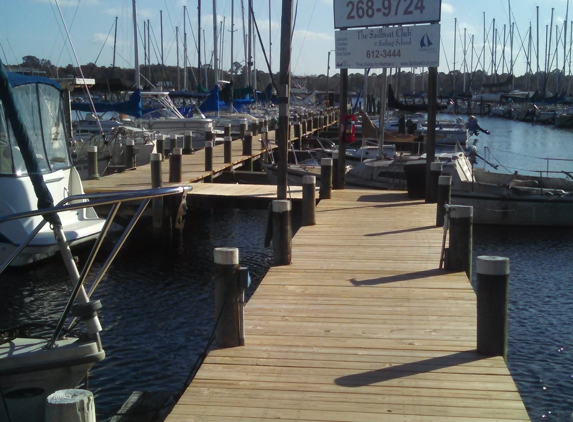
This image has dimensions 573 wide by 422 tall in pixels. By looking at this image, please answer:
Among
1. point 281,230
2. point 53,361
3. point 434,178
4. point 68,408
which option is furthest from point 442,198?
point 68,408

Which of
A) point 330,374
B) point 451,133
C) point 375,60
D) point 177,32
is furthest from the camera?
point 177,32

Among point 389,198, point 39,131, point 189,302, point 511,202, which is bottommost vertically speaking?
point 189,302

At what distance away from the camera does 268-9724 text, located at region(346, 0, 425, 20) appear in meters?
14.4

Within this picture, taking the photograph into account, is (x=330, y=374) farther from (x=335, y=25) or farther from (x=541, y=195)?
(x=541, y=195)

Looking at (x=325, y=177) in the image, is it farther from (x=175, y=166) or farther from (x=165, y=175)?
(x=165, y=175)

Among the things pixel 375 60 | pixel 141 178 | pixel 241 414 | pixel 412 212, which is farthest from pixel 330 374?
pixel 141 178

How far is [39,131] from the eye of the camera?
12.6 metres

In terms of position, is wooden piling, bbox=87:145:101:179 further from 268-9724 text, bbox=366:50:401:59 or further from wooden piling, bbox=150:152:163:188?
268-9724 text, bbox=366:50:401:59

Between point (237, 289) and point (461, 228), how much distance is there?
3657mm

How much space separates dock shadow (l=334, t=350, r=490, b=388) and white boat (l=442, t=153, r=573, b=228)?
42.9 feet

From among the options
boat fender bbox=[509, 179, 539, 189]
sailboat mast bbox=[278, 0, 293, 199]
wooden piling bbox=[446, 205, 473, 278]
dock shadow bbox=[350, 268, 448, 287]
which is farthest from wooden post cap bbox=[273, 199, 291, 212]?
boat fender bbox=[509, 179, 539, 189]

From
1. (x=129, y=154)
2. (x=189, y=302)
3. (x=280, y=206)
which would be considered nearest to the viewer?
(x=280, y=206)

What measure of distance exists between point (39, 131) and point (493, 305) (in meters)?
9.48

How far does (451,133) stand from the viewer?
3731cm
